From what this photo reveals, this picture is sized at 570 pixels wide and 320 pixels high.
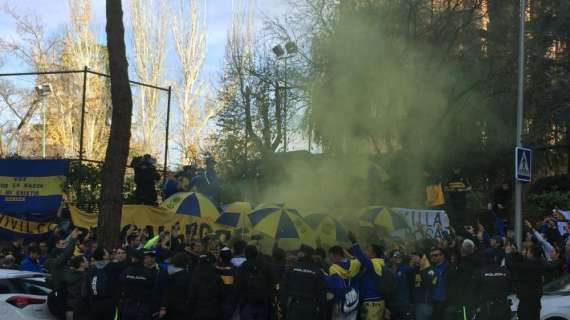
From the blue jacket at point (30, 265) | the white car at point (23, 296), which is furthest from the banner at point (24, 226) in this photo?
the white car at point (23, 296)

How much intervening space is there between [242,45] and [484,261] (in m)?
30.1

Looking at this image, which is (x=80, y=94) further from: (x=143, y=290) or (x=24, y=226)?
(x=143, y=290)

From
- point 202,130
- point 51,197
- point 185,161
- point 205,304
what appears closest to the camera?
point 205,304

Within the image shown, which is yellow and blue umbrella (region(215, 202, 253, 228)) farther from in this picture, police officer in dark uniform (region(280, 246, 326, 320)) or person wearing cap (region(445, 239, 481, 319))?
police officer in dark uniform (region(280, 246, 326, 320))

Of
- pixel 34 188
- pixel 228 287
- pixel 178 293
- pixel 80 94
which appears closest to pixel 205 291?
pixel 228 287

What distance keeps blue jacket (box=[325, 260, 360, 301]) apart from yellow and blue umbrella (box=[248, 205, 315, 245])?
12.7 feet

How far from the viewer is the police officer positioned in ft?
27.1

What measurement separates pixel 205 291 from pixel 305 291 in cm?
116

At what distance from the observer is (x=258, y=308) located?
8.48m

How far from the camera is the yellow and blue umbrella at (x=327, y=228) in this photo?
501 inches

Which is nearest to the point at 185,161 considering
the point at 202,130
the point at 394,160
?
the point at 202,130

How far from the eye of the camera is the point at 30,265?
11.6m

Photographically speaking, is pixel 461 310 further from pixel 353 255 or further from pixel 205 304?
pixel 205 304

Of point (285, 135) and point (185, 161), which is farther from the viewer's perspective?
point (185, 161)
